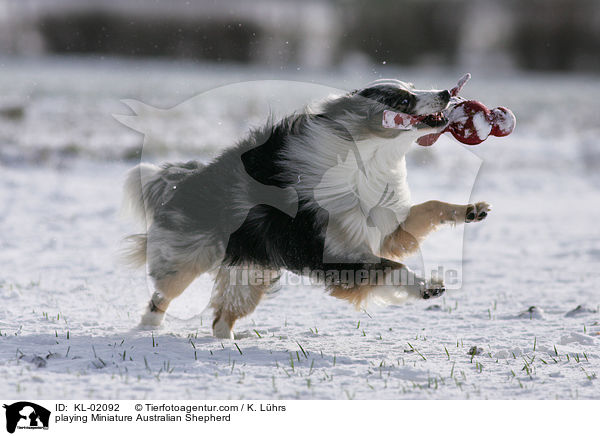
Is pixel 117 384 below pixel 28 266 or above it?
below

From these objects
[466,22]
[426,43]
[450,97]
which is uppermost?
[466,22]

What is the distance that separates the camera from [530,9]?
111 feet

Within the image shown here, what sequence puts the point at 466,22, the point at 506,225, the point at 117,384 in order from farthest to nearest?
the point at 466,22 → the point at 506,225 → the point at 117,384

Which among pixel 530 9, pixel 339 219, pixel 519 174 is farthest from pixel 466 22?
pixel 339 219

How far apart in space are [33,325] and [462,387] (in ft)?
9.77

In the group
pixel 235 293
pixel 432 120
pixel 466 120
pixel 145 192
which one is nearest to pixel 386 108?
pixel 432 120

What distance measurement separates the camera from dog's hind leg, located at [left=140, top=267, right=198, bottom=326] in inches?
185

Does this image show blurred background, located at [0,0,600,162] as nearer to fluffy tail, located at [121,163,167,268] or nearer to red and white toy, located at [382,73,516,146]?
fluffy tail, located at [121,163,167,268]

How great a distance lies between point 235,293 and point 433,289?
1.35 meters

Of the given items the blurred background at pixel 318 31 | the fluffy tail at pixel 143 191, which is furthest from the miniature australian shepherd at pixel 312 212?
the blurred background at pixel 318 31

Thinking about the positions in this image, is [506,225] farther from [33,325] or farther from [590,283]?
[33,325]
